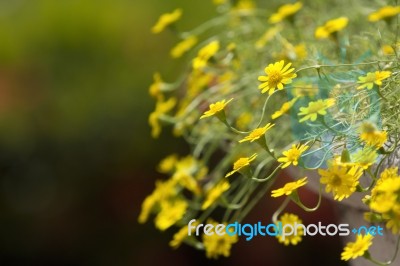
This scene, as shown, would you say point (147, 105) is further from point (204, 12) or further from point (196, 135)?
point (196, 135)

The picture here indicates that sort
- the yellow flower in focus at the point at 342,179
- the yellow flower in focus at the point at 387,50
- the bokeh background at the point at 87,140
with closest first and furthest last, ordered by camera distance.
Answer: the yellow flower in focus at the point at 342,179 → the yellow flower in focus at the point at 387,50 → the bokeh background at the point at 87,140

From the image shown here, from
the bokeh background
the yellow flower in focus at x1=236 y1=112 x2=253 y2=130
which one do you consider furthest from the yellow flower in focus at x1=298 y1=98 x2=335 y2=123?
the bokeh background

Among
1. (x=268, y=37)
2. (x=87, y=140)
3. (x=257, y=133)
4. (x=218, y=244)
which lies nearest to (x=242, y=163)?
(x=257, y=133)

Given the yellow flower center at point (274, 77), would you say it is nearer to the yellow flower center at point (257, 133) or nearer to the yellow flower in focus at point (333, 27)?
the yellow flower center at point (257, 133)

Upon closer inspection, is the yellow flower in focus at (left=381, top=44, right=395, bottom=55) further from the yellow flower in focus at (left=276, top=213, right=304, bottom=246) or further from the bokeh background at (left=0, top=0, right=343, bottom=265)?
the bokeh background at (left=0, top=0, right=343, bottom=265)

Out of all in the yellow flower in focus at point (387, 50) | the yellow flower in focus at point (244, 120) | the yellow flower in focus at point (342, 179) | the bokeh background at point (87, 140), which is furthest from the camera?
the bokeh background at point (87, 140)

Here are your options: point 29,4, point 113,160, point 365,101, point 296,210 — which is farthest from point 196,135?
point 29,4

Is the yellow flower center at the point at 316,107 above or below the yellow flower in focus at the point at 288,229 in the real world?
above

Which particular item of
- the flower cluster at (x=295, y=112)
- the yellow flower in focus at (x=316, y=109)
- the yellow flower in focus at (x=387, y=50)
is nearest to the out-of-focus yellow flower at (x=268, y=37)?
the flower cluster at (x=295, y=112)
